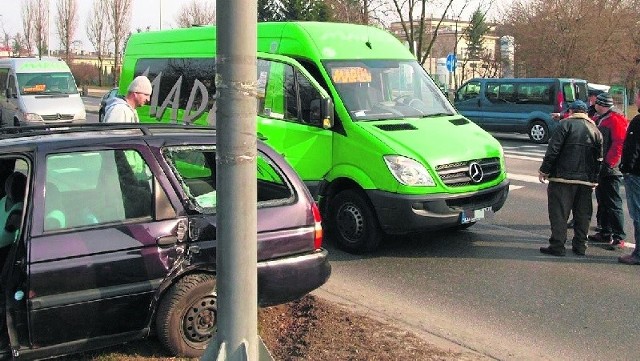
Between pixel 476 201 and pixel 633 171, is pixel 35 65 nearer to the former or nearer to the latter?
pixel 476 201

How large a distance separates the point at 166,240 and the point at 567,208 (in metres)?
4.62

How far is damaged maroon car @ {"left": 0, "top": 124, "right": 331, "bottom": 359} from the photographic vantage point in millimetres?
3744

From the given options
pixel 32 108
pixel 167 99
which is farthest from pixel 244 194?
pixel 32 108

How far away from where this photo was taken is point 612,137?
24.8 feet

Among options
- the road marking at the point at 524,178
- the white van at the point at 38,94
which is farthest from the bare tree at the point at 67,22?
the road marking at the point at 524,178

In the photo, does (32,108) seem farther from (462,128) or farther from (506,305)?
(506,305)

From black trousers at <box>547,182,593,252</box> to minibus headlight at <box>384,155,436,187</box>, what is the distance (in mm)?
1477

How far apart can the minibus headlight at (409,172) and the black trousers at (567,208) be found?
4.85 feet

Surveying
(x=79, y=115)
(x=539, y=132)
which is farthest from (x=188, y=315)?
(x=539, y=132)

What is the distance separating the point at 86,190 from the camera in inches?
160

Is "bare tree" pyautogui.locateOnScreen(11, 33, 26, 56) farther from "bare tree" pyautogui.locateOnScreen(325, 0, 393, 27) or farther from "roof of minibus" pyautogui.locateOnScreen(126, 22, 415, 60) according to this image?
"roof of minibus" pyautogui.locateOnScreen(126, 22, 415, 60)

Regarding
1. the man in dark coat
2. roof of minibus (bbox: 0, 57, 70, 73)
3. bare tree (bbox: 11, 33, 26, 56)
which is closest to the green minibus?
the man in dark coat

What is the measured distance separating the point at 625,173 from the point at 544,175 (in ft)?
2.73

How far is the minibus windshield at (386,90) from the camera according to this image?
7297 mm
